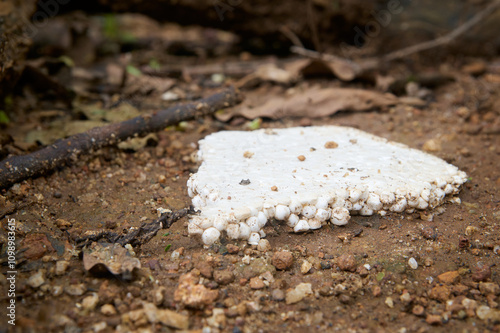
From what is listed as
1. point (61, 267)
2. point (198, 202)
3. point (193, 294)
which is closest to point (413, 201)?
point (198, 202)

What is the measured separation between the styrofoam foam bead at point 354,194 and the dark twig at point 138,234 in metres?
0.84

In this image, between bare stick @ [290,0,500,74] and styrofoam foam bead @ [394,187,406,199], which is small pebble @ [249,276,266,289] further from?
bare stick @ [290,0,500,74]

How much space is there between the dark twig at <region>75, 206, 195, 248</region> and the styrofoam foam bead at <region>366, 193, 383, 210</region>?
942 millimetres

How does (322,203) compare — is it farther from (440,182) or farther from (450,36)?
(450,36)

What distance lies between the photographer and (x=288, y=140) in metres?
2.66

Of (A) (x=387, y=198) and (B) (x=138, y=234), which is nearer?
(B) (x=138, y=234)

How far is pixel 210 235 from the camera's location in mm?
1928

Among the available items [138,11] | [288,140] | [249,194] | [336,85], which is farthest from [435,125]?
[138,11]

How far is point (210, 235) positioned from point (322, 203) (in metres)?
0.60

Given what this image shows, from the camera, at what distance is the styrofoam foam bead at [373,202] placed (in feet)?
6.98

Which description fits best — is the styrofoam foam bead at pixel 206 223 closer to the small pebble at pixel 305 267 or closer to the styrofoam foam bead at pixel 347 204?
the small pebble at pixel 305 267

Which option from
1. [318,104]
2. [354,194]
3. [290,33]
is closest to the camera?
[354,194]

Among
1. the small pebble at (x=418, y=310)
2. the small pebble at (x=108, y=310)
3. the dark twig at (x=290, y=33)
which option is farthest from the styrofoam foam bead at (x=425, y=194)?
the dark twig at (x=290, y=33)

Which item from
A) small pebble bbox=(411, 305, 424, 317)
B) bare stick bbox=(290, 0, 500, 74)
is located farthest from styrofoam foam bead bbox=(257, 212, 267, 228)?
bare stick bbox=(290, 0, 500, 74)
